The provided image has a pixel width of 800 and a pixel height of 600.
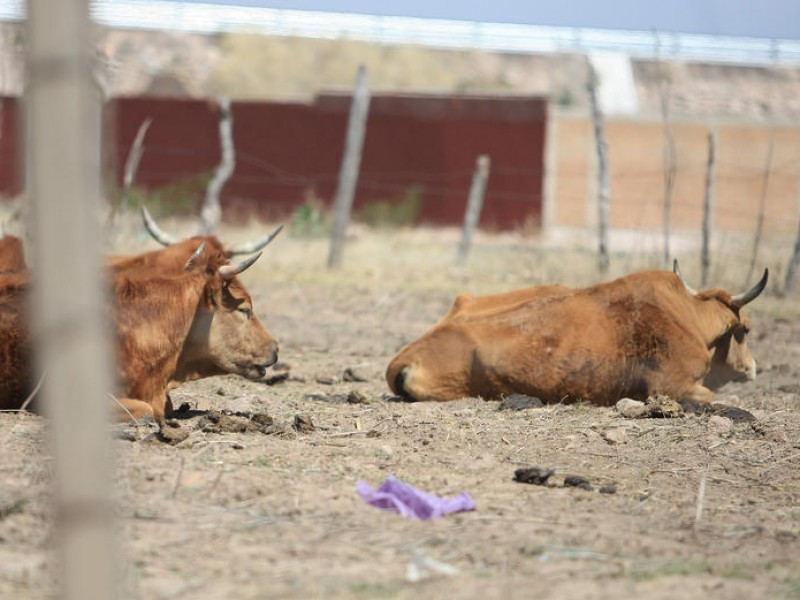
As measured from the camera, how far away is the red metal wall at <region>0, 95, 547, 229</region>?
2552 cm

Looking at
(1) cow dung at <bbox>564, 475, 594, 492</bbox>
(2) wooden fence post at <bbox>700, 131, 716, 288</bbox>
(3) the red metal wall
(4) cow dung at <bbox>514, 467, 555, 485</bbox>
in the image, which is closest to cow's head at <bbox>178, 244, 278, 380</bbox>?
(4) cow dung at <bbox>514, 467, 555, 485</bbox>

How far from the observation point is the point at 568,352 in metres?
8.39

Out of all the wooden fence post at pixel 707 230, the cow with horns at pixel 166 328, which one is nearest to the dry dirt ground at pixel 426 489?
the cow with horns at pixel 166 328

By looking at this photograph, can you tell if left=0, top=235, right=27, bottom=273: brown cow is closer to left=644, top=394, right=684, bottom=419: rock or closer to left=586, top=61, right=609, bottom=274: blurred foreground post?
left=644, top=394, right=684, bottom=419: rock

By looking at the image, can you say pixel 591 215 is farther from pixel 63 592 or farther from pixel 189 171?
pixel 63 592

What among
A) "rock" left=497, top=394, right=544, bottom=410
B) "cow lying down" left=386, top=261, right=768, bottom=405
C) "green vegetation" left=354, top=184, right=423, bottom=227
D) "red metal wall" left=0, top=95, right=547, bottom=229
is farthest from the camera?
"red metal wall" left=0, top=95, right=547, bottom=229

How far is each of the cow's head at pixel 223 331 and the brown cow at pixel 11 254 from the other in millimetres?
1588

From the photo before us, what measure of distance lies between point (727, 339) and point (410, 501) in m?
4.54

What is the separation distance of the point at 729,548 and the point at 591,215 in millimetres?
22041

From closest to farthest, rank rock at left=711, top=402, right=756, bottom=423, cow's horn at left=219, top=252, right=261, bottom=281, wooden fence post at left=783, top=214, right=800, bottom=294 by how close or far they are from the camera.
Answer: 1. cow's horn at left=219, top=252, right=261, bottom=281
2. rock at left=711, top=402, right=756, bottom=423
3. wooden fence post at left=783, top=214, right=800, bottom=294

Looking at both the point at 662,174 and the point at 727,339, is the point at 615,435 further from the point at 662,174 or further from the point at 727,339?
the point at 662,174

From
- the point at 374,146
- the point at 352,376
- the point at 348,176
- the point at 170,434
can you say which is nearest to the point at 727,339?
the point at 352,376

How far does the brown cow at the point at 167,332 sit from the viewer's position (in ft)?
23.6

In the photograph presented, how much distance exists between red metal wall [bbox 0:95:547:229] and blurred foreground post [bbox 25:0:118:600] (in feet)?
72.8
